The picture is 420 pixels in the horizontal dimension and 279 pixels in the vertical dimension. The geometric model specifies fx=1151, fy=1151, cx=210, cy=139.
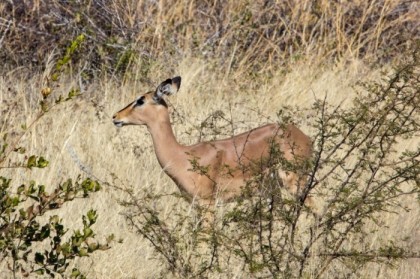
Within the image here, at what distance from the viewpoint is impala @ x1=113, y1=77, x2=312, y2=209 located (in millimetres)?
8016

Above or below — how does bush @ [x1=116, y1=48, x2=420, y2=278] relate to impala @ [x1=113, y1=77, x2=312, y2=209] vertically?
below

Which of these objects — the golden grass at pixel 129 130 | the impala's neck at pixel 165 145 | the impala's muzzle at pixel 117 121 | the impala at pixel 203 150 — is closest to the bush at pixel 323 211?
the golden grass at pixel 129 130

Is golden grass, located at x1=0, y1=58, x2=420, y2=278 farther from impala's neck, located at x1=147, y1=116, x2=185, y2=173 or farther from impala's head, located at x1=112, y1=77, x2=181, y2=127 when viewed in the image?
impala's head, located at x1=112, y1=77, x2=181, y2=127

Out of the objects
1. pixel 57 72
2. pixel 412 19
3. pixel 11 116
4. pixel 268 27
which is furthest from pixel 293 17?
pixel 57 72

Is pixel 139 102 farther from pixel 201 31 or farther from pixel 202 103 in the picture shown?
pixel 201 31

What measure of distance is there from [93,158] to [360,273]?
109 inches

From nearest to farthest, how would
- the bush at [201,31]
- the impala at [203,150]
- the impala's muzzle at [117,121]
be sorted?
the impala at [203,150] < the impala's muzzle at [117,121] < the bush at [201,31]

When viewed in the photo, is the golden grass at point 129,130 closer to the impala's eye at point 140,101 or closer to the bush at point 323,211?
the bush at point 323,211

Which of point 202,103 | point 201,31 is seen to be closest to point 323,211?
point 202,103

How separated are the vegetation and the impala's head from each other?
278 mm

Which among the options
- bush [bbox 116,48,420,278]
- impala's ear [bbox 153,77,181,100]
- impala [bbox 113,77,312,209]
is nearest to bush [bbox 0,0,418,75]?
impala's ear [bbox 153,77,181,100]

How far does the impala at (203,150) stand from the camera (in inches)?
316

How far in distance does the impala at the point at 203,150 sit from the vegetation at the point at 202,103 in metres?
0.15

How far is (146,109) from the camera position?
8.49 m
